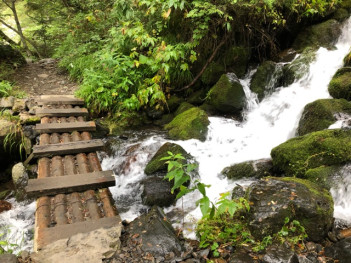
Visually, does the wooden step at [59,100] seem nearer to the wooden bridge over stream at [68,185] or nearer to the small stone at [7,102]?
the small stone at [7,102]

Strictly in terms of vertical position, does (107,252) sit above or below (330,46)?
below

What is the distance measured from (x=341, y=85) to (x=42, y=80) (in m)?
Result: 8.79

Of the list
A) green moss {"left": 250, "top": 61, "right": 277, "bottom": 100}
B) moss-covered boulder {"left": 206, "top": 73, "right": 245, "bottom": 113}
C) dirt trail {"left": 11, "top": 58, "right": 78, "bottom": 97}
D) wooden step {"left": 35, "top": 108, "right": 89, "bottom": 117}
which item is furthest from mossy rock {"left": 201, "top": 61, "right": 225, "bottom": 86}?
dirt trail {"left": 11, "top": 58, "right": 78, "bottom": 97}

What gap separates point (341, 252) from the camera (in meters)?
2.75

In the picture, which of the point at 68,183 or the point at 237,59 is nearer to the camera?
the point at 68,183

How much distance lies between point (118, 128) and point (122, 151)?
41.3 inches

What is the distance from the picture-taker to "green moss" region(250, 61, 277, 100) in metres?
7.68

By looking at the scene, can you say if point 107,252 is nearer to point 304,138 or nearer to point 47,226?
point 47,226

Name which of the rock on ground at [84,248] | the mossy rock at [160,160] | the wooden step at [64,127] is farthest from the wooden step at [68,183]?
the wooden step at [64,127]

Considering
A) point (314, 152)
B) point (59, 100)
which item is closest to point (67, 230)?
point (314, 152)

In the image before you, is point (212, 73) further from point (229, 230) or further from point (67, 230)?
point (67, 230)

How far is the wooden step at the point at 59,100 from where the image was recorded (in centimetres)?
692

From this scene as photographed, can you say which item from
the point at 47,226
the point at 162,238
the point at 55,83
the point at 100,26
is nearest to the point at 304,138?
the point at 162,238

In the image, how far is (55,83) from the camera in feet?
28.8
